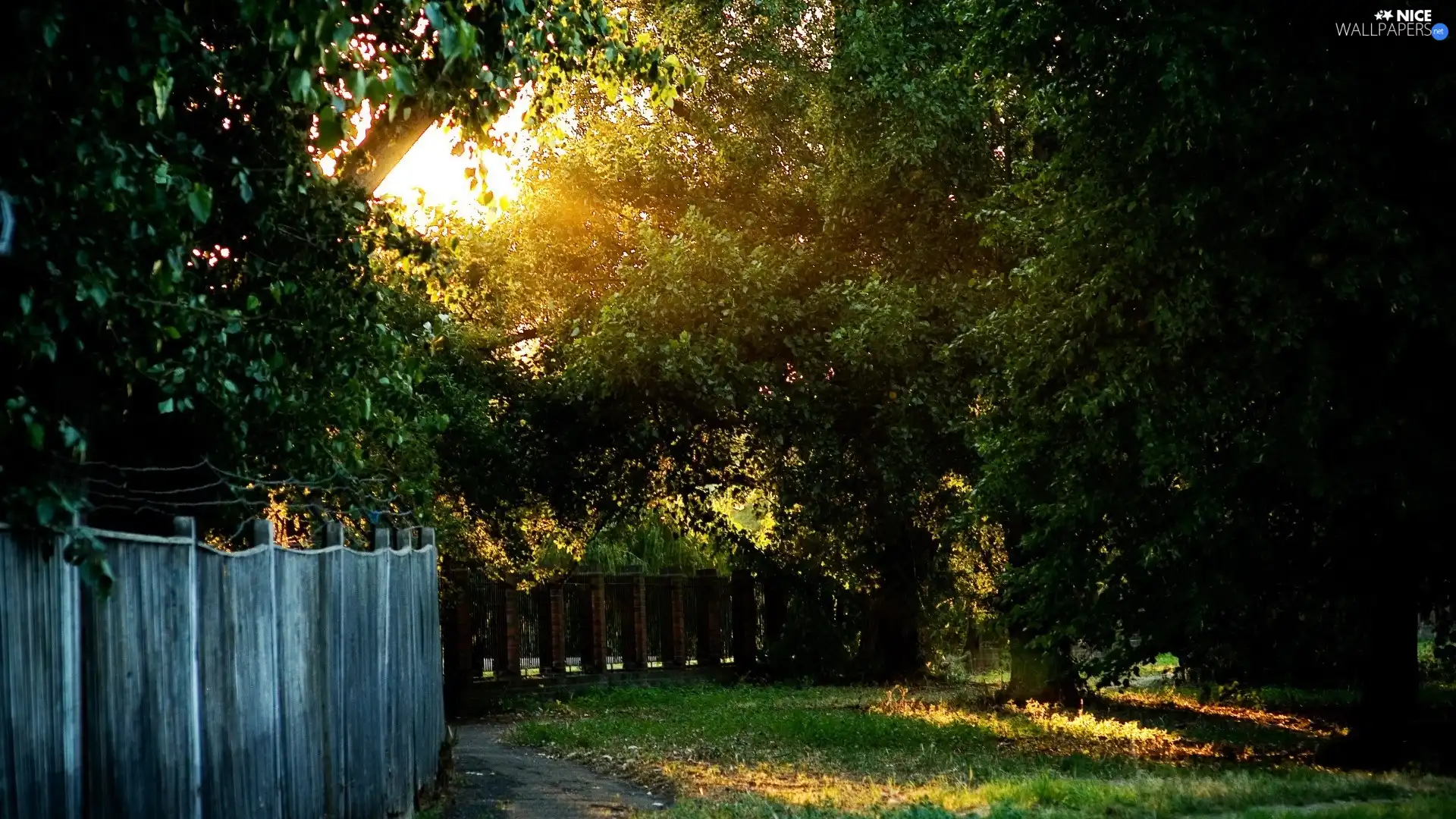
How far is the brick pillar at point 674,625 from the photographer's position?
94.2ft

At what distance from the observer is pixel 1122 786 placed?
34.8 feet

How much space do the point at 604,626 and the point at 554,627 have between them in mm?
1049

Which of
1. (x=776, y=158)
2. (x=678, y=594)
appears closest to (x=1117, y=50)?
(x=776, y=158)

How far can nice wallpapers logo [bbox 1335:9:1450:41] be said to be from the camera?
1114 centimetres

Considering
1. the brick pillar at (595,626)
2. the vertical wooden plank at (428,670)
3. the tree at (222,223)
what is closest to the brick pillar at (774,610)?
the brick pillar at (595,626)

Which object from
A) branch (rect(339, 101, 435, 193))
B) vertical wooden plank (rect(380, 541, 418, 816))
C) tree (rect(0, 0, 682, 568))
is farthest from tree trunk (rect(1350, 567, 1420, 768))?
branch (rect(339, 101, 435, 193))

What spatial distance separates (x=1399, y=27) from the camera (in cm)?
1127

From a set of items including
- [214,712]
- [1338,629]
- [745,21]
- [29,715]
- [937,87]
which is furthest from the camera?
[745,21]

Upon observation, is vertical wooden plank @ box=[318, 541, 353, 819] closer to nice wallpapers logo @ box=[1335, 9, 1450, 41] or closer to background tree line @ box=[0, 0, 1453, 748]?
background tree line @ box=[0, 0, 1453, 748]

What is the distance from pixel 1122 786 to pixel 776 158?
13.2 meters

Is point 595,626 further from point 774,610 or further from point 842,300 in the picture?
point 842,300

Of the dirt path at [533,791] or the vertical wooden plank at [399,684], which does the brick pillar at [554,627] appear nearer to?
the dirt path at [533,791]

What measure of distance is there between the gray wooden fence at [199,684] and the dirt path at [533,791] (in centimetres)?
142

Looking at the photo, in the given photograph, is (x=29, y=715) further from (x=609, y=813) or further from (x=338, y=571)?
(x=609, y=813)
